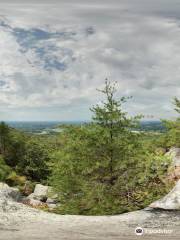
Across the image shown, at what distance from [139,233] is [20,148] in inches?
2943

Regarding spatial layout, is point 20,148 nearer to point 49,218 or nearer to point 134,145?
point 134,145

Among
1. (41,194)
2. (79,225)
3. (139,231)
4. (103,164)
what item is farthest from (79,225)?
(41,194)

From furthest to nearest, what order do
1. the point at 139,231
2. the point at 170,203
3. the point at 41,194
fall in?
the point at 41,194 < the point at 170,203 < the point at 139,231

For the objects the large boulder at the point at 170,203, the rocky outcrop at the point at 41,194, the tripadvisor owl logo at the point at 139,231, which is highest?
the large boulder at the point at 170,203

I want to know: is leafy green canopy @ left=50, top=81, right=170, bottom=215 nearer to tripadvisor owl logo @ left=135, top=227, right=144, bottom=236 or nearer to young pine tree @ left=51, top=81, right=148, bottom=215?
young pine tree @ left=51, top=81, right=148, bottom=215

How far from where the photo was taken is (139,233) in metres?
8.95

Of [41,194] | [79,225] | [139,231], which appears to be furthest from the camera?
[41,194]

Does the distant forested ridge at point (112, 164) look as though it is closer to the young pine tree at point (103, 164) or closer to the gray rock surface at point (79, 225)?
the young pine tree at point (103, 164)

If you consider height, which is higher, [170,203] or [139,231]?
[170,203]

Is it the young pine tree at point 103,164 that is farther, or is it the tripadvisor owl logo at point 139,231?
the young pine tree at point 103,164

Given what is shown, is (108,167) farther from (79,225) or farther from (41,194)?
(41,194)

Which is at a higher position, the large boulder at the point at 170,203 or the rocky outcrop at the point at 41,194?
the large boulder at the point at 170,203

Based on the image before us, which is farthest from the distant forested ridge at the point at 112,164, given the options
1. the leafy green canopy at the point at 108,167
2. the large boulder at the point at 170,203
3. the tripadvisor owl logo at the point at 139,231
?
the tripadvisor owl logo at the point at 139,231

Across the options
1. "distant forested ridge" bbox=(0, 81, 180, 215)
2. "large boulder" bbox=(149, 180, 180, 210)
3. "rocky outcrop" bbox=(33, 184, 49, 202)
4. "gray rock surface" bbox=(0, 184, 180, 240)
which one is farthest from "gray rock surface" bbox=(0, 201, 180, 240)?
"rocky outcrop" bbox=(33, 184, 49, 202)
